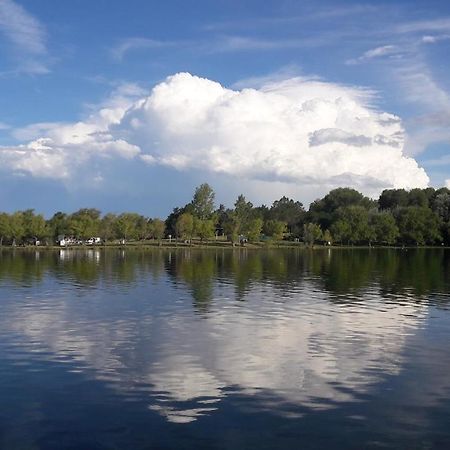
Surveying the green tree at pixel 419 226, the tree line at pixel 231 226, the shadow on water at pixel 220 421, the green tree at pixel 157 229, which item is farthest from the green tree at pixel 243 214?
the shadow on water at pixel 220 421

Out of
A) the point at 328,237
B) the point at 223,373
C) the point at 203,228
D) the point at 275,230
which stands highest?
the point at 203,228

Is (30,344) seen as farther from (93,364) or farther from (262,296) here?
(262,296)

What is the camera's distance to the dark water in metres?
13.1

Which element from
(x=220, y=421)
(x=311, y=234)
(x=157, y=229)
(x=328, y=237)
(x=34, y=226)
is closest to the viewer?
(x=220, y=421)

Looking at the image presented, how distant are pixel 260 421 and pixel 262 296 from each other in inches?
995

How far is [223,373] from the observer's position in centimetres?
1825

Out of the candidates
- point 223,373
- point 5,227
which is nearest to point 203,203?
point 5,227

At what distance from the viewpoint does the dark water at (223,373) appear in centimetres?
1314

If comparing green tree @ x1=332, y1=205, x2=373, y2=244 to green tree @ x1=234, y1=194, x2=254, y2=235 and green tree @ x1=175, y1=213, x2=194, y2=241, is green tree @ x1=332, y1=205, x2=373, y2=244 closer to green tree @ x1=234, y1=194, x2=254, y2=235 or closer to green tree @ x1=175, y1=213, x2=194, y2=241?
green tree @ x1=234, y1=194, x2=254, y2=235

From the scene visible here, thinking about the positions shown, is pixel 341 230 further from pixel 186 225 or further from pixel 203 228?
pixel 186 225

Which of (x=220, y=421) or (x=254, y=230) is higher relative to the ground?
(x=254, y=230)

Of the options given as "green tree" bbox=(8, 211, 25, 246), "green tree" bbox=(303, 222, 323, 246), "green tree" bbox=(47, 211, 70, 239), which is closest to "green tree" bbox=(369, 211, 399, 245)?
"green tree" bbox=(303, 222, 323, 246)

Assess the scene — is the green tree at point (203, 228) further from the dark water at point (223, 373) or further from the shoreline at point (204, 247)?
the dark water at point (223, 373)

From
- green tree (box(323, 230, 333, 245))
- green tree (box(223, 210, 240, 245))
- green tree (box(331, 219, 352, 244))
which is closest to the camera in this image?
green tree (box(223, 210, 240, 245))
